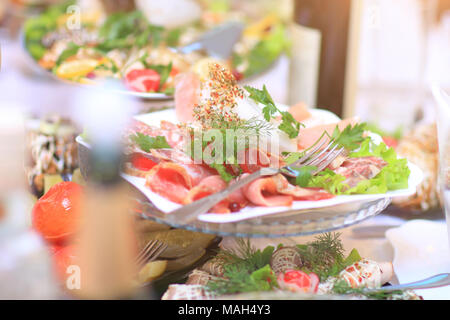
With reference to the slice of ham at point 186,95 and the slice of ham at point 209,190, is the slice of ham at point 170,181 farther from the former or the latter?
the slice of ham at point 186,95

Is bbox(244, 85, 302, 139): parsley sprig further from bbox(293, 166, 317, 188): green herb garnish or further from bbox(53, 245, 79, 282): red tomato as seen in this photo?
bbox(53, 245, 79, 282): red tomato

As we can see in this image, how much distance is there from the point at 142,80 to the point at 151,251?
17.0 inches

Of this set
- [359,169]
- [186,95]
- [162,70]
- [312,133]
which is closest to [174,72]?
[162,70]

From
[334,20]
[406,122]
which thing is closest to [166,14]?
[334,20]

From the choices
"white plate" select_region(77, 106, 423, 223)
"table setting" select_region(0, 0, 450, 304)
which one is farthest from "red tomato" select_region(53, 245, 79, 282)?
"white plate" select_region(77, 106, 423, 223)

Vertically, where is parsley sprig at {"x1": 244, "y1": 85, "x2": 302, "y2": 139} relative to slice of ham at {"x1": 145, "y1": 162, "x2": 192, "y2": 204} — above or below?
above

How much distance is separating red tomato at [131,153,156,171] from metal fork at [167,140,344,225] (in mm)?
107

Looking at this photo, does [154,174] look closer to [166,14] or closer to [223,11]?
[166,14]

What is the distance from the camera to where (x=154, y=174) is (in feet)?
1.62

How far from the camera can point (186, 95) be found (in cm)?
68

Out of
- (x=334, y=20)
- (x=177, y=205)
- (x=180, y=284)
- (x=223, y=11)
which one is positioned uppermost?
(x=223, y=11)

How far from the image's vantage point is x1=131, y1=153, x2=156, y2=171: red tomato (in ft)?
1.72

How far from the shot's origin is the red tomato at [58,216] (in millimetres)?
553

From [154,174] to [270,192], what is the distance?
12cm
